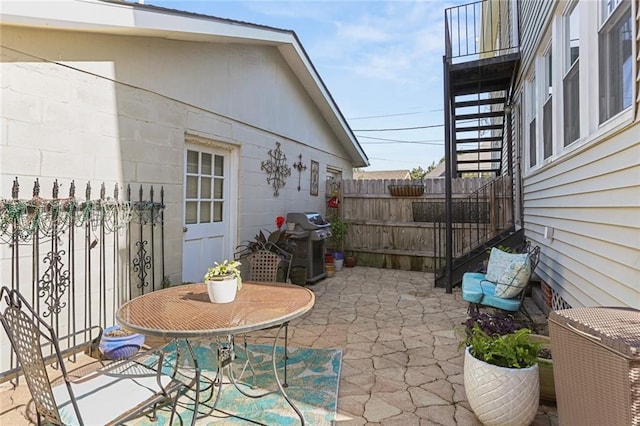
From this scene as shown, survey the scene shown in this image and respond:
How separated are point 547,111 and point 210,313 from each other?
4332 mm

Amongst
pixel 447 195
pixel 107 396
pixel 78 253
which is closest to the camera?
pixel 107 396

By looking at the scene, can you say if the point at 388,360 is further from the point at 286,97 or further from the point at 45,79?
the point at 286,97

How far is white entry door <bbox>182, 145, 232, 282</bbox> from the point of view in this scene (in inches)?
176

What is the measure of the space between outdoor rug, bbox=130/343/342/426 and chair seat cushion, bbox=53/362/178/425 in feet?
1.57

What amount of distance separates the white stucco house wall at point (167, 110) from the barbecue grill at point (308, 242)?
522 millimetres

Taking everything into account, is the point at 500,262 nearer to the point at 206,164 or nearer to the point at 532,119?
the point at 532,119

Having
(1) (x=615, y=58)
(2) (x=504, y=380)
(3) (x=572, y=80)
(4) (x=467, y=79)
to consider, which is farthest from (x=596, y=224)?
(4) (x=467, y=79)

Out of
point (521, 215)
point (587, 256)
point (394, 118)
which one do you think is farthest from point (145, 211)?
point (394, 118)

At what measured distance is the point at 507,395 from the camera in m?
1.99

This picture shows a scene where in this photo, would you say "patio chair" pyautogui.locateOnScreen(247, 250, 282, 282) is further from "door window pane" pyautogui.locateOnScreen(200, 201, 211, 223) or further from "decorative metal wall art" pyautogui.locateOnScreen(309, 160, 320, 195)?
"decorative metal wall art" pyautogui.locateOnScreen(309, 160, 320, 195)

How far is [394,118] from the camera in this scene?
20234 mm

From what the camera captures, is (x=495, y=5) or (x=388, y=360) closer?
(x=388, y=360)

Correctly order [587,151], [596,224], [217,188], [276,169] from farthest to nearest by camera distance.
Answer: [276,169], [217,188], [587,151], [596,224]

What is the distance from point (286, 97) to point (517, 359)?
5606mm
